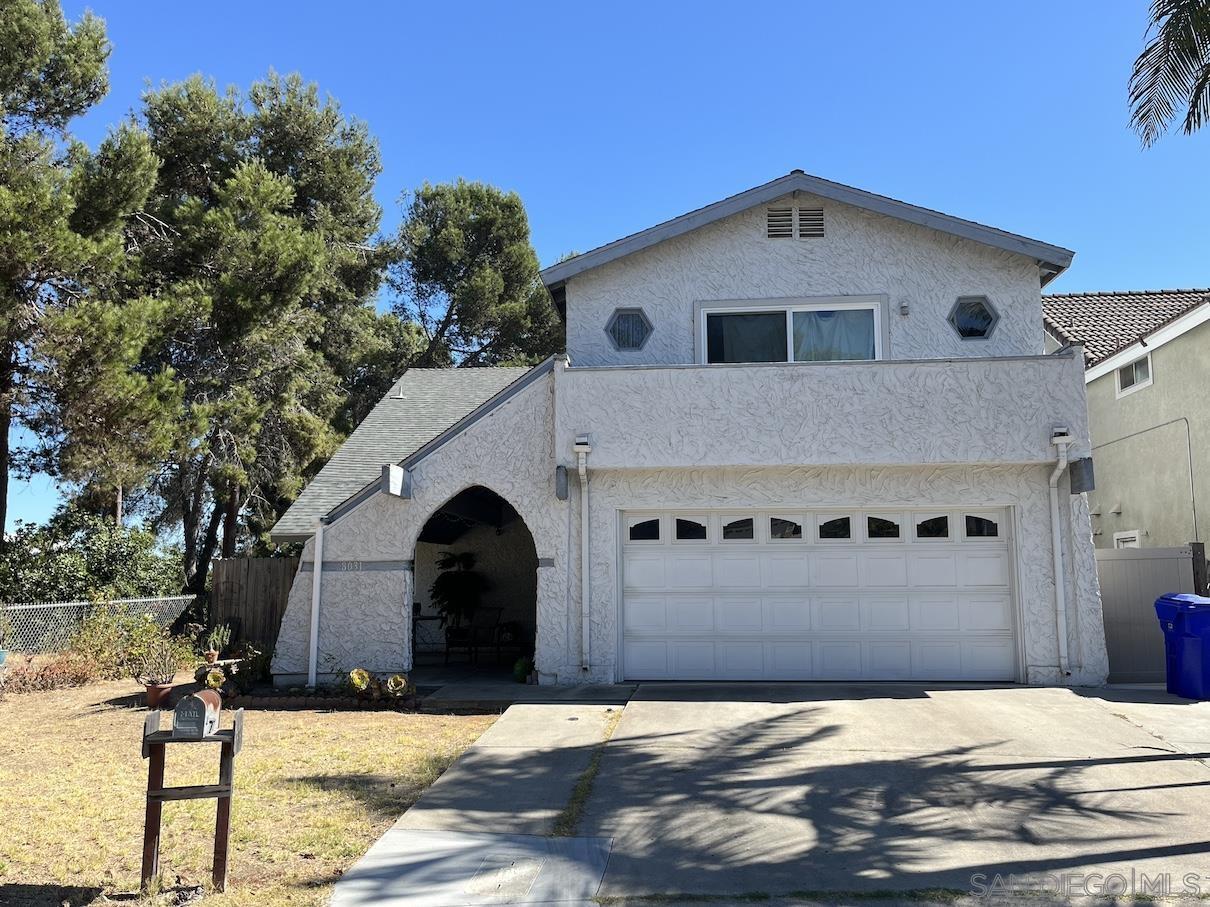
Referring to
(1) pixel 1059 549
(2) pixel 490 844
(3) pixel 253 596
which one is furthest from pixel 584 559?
(3) pixel 253 596

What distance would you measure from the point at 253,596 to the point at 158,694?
4.58 m

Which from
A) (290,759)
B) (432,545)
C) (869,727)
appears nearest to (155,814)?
(290,759)

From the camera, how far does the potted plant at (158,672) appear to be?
11.5 meters

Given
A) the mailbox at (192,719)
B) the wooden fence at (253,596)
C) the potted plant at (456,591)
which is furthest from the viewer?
the potted plant at (456,591)

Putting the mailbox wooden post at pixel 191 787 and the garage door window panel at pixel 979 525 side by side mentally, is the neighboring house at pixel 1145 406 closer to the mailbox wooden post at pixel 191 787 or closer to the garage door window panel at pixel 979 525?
the garage door window panel at pixel 979 525

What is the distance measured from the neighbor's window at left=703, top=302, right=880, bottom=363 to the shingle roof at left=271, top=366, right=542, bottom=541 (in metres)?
5.70

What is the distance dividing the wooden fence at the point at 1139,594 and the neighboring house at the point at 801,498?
1273mm

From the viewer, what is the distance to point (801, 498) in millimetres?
12531

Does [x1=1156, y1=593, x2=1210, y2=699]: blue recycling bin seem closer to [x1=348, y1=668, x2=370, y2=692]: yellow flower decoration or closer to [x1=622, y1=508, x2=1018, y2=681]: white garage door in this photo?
[x1=622, y1=508, x2=1018, y2=681]: white garage door

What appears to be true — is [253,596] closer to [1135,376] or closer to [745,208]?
[745,208]

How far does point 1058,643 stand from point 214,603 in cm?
1317

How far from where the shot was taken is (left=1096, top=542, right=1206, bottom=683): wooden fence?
1265 cm

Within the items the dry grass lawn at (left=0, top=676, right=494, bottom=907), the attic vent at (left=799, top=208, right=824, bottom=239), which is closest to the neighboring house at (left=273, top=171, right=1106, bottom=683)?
the attic vent at (left=799, top=208, right=824, bottom=239)

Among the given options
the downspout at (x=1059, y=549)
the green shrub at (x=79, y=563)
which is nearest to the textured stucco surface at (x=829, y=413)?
the downspout at (x=1059, y=549)
